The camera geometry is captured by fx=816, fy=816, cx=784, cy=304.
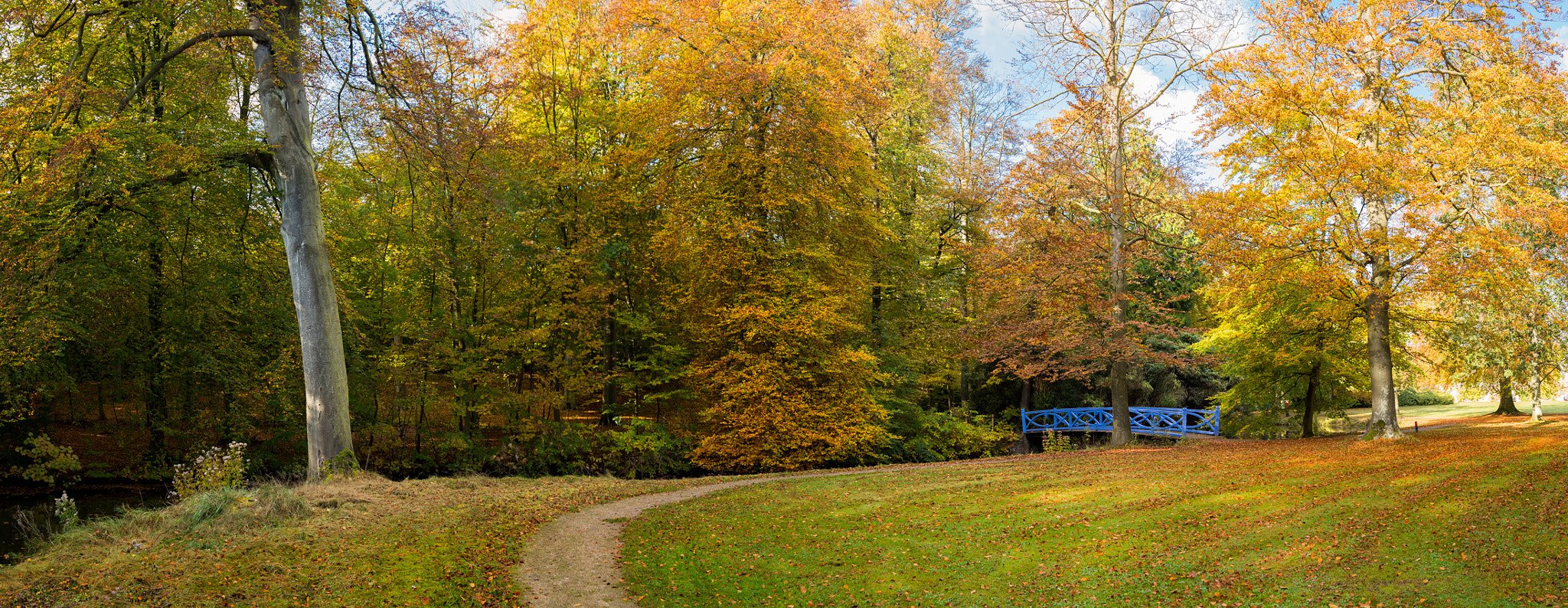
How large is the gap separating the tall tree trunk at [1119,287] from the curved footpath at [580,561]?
472 inches

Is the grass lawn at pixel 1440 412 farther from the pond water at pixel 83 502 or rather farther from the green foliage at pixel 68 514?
the pond water at pixel 83 502

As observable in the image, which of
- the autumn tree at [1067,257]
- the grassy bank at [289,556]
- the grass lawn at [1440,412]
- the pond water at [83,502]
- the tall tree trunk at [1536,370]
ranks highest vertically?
the autumn tree at [1067,257]

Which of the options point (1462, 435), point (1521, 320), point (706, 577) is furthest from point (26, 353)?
point (1521, 320)

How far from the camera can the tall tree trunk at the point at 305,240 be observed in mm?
11852

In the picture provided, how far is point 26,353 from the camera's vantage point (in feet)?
38.9

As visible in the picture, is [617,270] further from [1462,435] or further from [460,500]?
[1462,435]

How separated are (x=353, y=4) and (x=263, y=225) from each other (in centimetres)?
554

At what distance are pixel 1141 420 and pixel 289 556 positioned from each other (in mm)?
24403

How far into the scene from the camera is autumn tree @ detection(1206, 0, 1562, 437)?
13070 mm

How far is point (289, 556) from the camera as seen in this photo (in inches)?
278

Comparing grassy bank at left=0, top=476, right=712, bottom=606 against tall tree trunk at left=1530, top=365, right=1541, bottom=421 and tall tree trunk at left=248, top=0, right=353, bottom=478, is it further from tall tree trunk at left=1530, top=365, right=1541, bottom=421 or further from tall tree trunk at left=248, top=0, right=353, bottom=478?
tall tree trunk at left=1530, top=365, right=1541, bottom=421

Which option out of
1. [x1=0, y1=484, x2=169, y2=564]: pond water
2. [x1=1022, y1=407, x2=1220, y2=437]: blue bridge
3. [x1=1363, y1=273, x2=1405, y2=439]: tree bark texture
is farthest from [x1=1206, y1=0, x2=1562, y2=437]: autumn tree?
[x1=0, y1=484, x2=169, y2=564]: pond water

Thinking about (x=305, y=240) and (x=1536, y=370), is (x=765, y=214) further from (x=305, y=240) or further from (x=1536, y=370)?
(x=1536, y=370)

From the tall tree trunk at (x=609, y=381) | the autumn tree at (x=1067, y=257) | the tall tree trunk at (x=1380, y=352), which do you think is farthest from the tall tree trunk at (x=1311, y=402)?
the tall tree trunk at (x=609, y=381)
